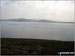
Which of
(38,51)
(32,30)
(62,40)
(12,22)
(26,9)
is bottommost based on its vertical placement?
(38,51)

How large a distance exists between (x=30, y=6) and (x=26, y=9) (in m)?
0.07

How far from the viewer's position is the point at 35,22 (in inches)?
81.2

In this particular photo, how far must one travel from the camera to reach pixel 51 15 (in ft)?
6.81

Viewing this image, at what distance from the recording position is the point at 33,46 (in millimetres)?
2092

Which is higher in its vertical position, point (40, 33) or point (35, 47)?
point (40, 33)

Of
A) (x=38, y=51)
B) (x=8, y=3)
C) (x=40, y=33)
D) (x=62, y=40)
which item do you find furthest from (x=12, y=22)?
(x=62, y=40)

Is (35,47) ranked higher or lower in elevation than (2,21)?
lower

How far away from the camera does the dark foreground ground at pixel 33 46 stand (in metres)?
2.07

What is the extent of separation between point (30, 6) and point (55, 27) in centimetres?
48

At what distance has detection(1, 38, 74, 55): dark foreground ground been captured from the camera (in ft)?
6.81

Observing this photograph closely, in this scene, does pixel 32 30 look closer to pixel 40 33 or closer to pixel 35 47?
pixel 40 33

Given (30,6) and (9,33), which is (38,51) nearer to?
(9,33)

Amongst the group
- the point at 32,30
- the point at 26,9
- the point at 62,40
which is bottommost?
the point at 62,40

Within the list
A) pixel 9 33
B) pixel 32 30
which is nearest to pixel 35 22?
pixel 32 30
